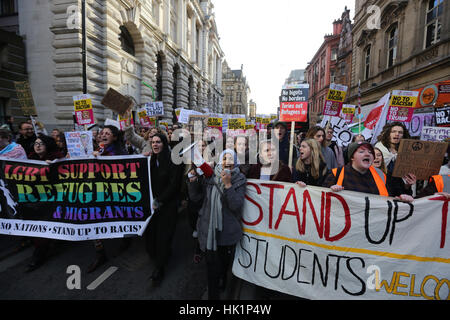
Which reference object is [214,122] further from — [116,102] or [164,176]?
[164,176]

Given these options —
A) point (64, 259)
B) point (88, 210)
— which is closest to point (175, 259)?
point (88, 210)

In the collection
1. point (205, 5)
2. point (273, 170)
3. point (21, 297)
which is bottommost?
point (21, 297)

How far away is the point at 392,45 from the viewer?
15305mm

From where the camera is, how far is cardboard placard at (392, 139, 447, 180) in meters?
2.30

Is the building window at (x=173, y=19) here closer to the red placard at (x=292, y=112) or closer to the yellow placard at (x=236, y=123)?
the yellow placard at (x=236, y=123)

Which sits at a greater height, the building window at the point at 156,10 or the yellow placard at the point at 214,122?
the building window at the point at 156,10

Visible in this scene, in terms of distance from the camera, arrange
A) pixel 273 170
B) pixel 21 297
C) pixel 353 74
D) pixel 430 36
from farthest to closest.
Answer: pixel 353 74, pixel 430 36, pixel 273 170, pixel 21 297

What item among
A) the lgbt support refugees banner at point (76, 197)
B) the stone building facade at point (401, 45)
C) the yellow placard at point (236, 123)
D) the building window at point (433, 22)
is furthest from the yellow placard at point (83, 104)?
the building window at point (433, 22)

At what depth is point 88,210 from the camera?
3.00 m

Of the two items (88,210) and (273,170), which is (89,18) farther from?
(273,170)

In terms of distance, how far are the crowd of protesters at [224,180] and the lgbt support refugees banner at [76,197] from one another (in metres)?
0.21

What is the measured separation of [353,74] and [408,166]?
23.7 m

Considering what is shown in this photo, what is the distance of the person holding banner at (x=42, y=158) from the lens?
10.4ft

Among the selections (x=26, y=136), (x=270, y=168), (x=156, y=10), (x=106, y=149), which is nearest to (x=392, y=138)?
(x=270, y=168)
